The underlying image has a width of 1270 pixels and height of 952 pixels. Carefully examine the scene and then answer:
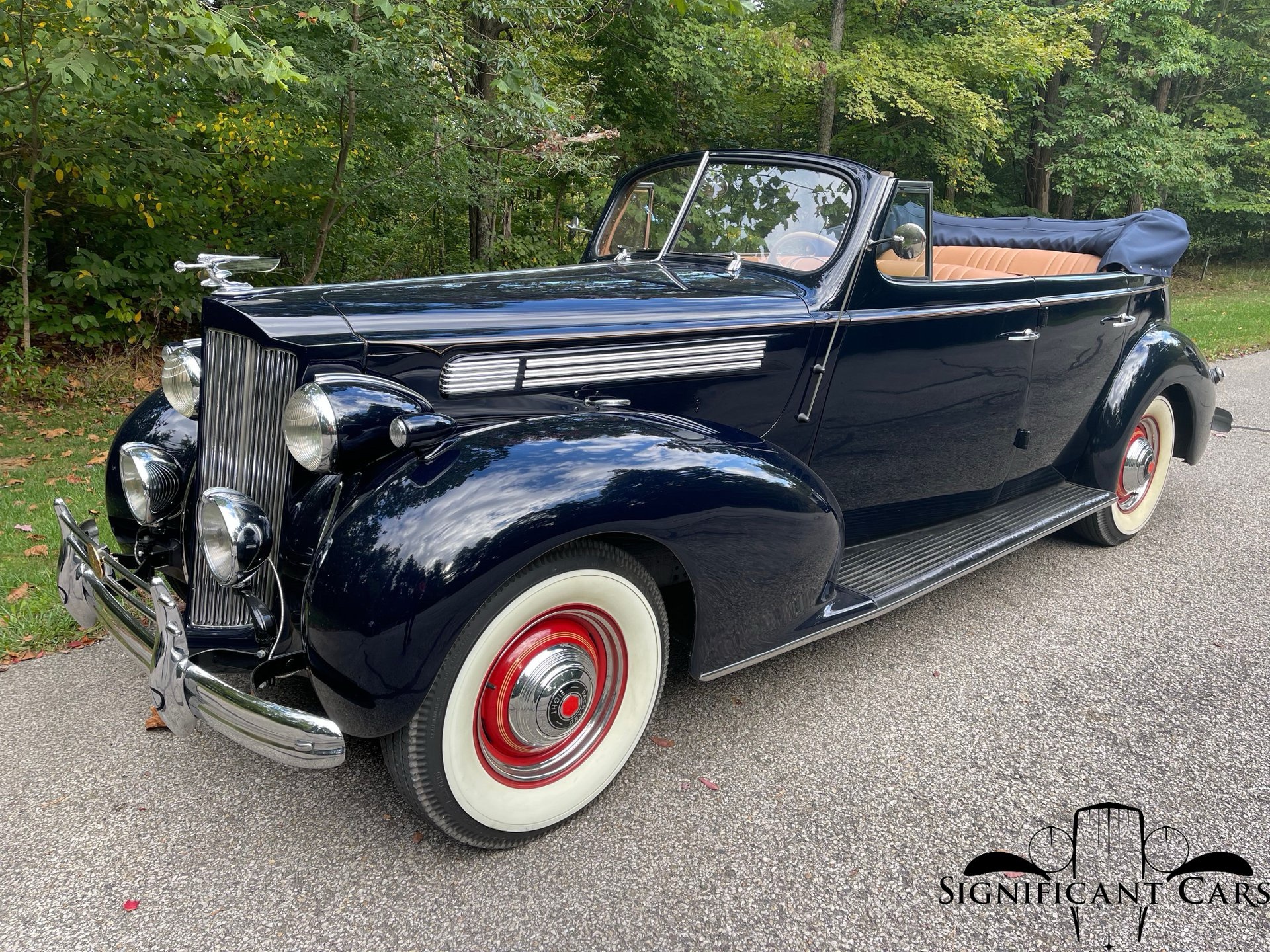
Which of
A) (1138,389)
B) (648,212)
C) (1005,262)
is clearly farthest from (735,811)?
(1005,262)

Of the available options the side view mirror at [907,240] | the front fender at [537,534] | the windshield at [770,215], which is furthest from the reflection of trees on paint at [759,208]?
the front fender at [537,534]

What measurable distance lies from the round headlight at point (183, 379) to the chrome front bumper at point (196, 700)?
2.25 ft

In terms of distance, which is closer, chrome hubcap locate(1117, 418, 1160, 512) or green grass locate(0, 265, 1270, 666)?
green grass locate(0, 265, 1270, 666)

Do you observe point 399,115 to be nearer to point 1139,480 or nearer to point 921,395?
point 921,395

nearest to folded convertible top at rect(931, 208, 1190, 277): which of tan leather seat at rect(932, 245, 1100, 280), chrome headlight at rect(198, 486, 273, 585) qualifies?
tan leather seat at rect(932, 245, 1100, 280)

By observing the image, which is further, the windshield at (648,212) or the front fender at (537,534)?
the windshield at (648,212)

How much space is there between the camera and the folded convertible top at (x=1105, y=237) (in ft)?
14.4

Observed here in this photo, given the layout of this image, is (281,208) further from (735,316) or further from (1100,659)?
(1100,659)

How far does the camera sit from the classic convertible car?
6.37 ft

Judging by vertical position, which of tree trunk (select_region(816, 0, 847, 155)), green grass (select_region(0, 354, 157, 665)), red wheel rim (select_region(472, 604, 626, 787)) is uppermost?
tree trunk (select_region(816, 0, 847, 155))

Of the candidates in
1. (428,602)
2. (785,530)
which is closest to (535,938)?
(428,602)

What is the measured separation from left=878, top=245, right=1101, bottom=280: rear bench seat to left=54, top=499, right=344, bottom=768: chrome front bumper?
141 inches

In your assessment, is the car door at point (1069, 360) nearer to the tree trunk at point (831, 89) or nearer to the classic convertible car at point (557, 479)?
the classic convertible car at point (557, 479)

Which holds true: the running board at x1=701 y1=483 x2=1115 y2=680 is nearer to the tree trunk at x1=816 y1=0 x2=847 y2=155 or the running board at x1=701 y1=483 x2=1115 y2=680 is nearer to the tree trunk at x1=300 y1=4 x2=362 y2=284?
the tree trunk at x1=300 y1=4 x2=362 y2=284
